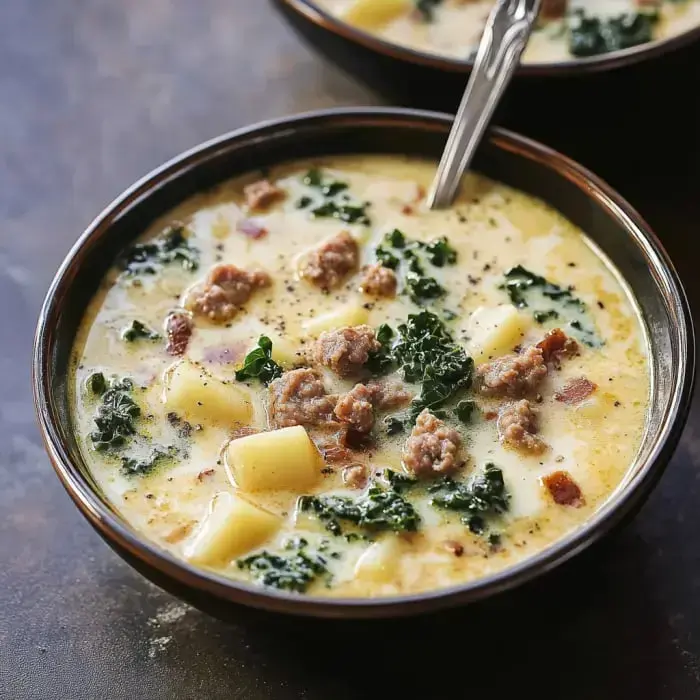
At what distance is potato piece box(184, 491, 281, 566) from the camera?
2.98m

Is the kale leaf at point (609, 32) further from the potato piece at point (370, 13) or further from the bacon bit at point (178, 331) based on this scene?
the bacon bit at point (178, 331)

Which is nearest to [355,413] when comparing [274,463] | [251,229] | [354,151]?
[274,463]

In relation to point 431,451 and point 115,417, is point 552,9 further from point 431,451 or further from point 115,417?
point 115,417

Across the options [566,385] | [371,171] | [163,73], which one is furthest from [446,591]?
[163,73]

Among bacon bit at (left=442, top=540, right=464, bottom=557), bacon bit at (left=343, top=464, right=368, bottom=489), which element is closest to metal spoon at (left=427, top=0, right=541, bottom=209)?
bacon bit at (left=343, top=464, right=368, bottom=489)

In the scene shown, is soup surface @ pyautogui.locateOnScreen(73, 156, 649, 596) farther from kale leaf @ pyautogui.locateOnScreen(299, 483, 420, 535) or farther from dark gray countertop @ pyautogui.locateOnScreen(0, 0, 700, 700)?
dark gray countertop @ pyautogui.locateOnScreen(0, 0, 700, 700)

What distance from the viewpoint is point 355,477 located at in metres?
3.15

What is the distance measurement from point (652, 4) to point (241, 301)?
2486 millimetres

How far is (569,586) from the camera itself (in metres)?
3.32

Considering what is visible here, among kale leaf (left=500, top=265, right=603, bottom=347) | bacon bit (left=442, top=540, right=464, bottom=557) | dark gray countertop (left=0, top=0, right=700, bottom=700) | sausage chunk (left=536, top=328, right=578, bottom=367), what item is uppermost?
kale leaf (left=500, top=265, right=603, bottom=347)

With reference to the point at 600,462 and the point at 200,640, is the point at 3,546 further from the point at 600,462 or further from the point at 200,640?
the point at 600,462

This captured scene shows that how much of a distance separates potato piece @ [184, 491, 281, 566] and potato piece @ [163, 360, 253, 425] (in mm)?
352

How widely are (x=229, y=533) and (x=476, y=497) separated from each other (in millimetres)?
683

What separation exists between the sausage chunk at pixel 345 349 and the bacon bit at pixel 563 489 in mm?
678
